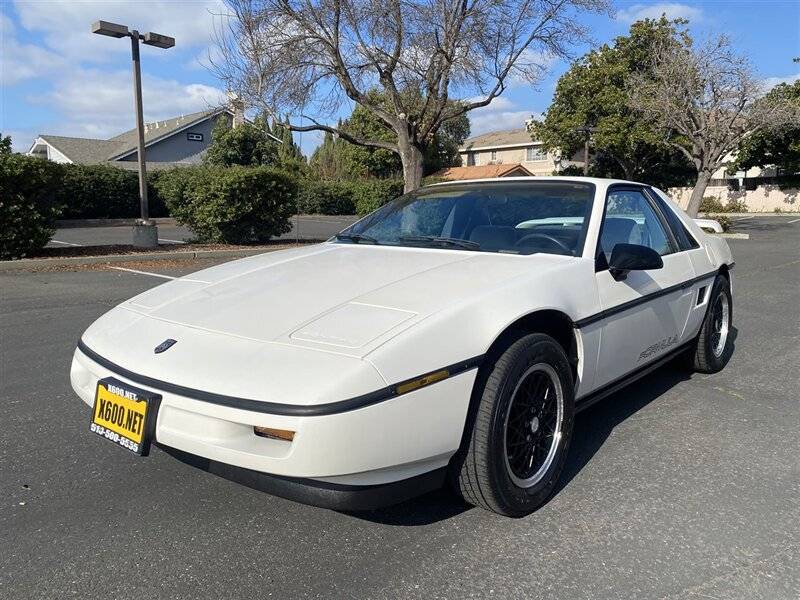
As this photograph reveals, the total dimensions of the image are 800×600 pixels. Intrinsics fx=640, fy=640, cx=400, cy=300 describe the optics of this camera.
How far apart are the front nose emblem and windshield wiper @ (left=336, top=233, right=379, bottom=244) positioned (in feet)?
5.12

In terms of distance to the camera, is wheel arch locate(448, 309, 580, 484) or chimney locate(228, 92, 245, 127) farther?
chimney locate(228, 92, 245, 127)

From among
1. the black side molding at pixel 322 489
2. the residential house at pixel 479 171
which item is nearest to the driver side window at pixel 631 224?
the black side molding at pixel 322 489

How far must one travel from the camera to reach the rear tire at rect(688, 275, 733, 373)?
14.6ft

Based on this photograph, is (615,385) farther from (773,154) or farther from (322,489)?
(773,154)

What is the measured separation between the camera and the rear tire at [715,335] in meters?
4.46

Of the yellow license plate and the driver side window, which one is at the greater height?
the driver side window

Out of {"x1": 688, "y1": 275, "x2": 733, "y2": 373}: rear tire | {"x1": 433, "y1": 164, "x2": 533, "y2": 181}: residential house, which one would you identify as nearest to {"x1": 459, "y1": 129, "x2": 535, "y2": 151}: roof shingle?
{"x1": 433, "y1": 164, "x2": 533, "y2": 181}: residential house

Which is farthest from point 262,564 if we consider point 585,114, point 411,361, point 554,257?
point 585,114

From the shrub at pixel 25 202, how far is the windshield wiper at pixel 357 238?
338 inches

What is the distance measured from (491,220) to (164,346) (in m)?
1.93

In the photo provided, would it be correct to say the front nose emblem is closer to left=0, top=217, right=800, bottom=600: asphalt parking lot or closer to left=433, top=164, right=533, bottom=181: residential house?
left=0, top=217, right=800, bottom=600: asphalt parking lot

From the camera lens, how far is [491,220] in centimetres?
358

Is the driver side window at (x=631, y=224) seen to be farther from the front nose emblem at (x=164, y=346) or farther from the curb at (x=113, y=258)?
the curb at (x=113, y=258)

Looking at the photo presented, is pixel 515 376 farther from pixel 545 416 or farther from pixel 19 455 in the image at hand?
pixel 19 455
